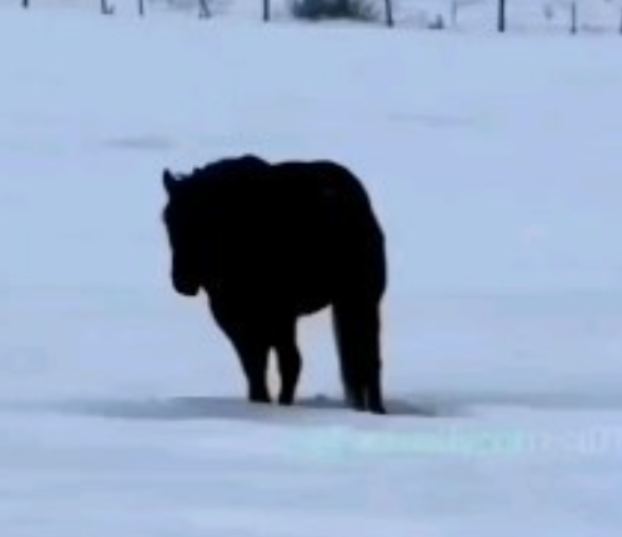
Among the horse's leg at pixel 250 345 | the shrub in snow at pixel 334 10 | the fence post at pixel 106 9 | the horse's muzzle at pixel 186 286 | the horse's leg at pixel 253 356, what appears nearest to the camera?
the horse's muzzle at pixel 186 286

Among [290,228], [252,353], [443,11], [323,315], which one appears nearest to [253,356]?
[252,353]

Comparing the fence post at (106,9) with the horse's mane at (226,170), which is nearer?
the horse's mane at (226,170)

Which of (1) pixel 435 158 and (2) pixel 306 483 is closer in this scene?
(2) pixel 306 483

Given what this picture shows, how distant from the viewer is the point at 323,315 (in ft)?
43.3

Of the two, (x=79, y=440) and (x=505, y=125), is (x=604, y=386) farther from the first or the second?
(x=505, y=125)

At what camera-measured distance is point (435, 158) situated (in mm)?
22859

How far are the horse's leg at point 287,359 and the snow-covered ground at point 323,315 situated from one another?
0.11 meters

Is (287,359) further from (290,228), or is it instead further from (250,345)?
(290,228)

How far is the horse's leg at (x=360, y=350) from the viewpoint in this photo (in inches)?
316

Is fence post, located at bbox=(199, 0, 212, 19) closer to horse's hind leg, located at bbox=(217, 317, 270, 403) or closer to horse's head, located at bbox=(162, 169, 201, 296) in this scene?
horse's hind leg, located at bbox=(217, 317, 270, 403)

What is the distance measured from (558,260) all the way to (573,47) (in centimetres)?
1922

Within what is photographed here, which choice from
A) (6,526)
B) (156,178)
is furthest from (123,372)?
(156,178)

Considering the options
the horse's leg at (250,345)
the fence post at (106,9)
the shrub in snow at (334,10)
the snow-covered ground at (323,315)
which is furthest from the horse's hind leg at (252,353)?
the shrub in snow at (334,10)

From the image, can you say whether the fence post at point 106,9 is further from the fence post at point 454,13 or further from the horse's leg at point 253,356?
the horse's leg at point 253,356
